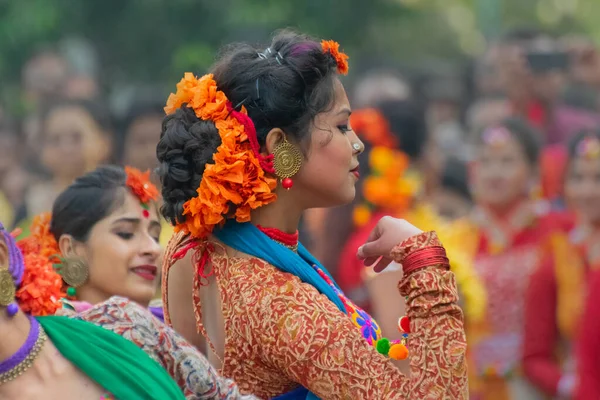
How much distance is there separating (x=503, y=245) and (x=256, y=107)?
428 centimetres

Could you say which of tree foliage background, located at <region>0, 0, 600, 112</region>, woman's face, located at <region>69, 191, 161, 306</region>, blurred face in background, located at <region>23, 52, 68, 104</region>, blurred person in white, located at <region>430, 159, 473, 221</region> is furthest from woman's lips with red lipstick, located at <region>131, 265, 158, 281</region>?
tree foliage background, located at <region>0, 0, 600, 112</region>

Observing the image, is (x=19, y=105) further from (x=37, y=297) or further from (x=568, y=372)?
(x=37, y=297)

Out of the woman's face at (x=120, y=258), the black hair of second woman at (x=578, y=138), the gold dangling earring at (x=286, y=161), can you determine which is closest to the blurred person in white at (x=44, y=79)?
the black hair of second woman at (x=578, y=138)

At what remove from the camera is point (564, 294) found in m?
7.47

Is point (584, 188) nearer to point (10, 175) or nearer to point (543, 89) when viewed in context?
point (543, 89)

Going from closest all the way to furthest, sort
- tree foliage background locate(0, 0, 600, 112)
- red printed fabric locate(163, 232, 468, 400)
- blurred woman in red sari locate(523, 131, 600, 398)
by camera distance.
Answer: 1. red printed fabric locate(163, 232, 468, 400)
2. blurred woman in red sari locate(523, 131, 600, 398)
3. tree foliage background locate(0, 0, 600, 112)

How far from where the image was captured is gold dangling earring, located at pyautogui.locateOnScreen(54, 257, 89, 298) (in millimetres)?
4891

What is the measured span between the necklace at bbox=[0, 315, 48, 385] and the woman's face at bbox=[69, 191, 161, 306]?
153 cm

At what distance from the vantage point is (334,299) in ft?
12.8

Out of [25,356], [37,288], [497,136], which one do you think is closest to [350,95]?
[37,288]

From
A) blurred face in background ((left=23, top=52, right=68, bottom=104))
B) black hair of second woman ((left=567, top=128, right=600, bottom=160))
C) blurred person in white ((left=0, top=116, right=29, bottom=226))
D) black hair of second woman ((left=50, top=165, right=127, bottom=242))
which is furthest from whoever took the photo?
blurred face in background ((left=23, top=52, right=68, bottom=104))

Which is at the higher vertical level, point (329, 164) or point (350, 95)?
point (350, 95)

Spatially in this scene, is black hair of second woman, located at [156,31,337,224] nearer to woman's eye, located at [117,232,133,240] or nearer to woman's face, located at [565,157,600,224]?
woman's eye, located at [117,232,133,240]

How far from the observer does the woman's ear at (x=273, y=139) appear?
12.8 ft
